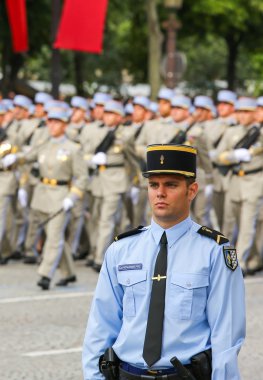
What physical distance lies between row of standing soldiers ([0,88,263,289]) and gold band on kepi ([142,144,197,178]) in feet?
24.2

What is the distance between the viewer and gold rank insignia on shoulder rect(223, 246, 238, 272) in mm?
4582

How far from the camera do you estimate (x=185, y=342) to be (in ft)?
14.8

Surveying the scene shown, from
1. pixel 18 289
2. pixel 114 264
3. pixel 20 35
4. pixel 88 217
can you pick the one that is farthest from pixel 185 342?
pixel 20 35

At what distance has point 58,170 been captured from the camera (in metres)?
12.5

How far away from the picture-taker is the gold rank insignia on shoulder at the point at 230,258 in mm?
4582

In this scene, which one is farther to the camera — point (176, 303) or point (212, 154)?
point (212, 154)

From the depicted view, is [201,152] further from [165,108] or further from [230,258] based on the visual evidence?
[230,258]

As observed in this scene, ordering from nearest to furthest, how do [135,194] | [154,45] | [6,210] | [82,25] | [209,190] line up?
[6,210], [209,190], [135,194], [82,25], [154,45]

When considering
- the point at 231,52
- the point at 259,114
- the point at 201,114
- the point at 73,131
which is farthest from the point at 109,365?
the point at 231,52

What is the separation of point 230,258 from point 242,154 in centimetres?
914

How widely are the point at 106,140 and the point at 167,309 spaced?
10052mm

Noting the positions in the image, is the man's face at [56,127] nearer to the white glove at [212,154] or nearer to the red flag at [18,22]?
the white glove at [212,154]

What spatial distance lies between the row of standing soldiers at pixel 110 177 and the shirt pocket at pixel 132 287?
7.40 m

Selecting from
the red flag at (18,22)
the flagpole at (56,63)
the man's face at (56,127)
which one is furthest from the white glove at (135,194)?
the red flag at (18,22)
